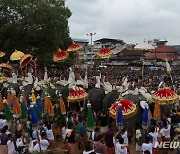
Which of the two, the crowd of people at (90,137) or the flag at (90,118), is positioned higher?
the flag at (90,118)

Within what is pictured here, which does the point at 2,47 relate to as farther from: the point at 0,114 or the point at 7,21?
the point at 0,114

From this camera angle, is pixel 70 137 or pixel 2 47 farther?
pixel 2 47

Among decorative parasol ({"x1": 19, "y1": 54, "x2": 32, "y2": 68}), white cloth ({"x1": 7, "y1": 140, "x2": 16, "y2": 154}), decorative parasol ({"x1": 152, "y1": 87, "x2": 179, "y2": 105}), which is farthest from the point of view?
decorative parasol ({"x1": 19, "y1": 54, "x2": 32, "y2": 68})

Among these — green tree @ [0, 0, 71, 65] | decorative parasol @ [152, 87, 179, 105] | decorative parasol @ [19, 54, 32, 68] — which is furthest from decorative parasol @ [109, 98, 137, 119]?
green tree @ [0, 0, 71, 65]

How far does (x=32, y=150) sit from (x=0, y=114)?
310 centimetres

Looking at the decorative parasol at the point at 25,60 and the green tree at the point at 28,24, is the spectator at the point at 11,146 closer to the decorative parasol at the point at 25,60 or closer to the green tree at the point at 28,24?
the decorative parasol at the point at 25,60

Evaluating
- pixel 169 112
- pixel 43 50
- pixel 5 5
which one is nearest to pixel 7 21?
pixel 5 5

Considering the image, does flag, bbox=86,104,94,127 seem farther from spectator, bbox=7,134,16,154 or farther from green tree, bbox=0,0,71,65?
green tree, bbox=0,0,71,65

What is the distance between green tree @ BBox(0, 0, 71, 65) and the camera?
2936cm

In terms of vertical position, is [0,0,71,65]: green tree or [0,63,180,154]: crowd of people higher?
[0,0,71,65]: green tree

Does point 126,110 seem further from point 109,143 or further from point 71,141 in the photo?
point 71,141

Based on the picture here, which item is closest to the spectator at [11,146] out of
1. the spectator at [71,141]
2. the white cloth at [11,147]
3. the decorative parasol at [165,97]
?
the white cloth at [11,147]

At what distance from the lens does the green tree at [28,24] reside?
29.4 meters

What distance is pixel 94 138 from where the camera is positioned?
8.27 meters
